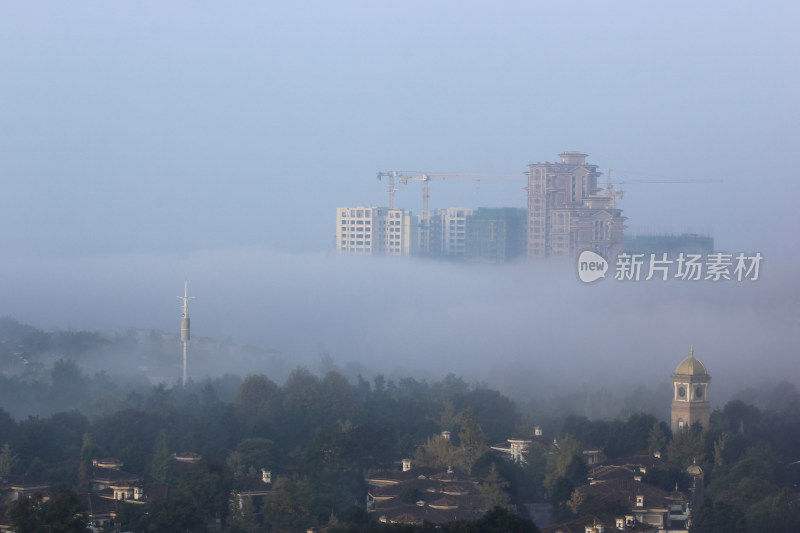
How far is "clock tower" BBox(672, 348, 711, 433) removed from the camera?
3194 centimetres

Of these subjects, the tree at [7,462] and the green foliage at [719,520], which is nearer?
the green foliage at [719,520]

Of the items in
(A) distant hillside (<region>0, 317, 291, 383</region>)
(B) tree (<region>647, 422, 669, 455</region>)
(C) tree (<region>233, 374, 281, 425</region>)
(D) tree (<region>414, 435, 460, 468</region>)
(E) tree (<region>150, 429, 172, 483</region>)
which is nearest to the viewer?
(E) tree (<region>150, 429, 172, 483</region>)

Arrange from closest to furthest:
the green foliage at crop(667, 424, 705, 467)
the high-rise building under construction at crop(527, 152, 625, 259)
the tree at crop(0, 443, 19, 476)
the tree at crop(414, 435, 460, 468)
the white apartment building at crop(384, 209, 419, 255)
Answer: the tree at crop(0, 443, 19, 476), the tree at crop(414, 435, 460, 468), the green foliage at crop(667, 424, 705, 467), the high-rise building under construction at crop(527, 152, 625, 259), the white apartment building at crop(384, 209, 419, 255)

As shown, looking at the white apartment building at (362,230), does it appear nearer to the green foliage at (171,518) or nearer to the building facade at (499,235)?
the building facade at (499,235)

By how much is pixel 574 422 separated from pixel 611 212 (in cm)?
2438

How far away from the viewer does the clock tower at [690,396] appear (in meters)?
31.9

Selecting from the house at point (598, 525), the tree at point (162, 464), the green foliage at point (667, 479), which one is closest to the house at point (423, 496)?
the house at point (598, 525)

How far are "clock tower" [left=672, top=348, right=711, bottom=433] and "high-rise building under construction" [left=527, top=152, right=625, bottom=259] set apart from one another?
2324cm

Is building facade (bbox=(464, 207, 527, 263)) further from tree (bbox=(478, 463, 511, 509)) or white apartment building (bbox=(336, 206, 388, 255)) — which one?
tree (bbox=(478, 463, 511, 509))

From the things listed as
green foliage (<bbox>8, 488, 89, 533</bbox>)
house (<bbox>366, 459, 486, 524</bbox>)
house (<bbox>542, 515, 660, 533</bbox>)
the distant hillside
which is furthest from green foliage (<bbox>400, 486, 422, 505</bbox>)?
the distant hillside

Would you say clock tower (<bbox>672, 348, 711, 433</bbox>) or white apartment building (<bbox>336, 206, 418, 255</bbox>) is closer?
clock tower (<bbox>672, 348, 711, 433</bbox>)

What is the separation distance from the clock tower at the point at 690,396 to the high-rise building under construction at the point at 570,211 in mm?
23245

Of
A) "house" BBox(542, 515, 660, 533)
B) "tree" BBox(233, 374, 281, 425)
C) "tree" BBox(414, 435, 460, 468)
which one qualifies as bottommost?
"house" BBox(542, 515, 660, 533)

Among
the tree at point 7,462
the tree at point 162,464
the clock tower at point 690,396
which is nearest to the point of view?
the tree at point 162,464
